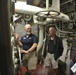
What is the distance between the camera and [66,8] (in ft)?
19.9

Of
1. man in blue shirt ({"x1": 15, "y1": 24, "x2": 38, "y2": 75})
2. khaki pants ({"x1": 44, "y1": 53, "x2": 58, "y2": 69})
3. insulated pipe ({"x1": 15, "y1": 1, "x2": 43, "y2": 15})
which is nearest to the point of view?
insulated pipe ({"x1": 15, "y1": 1, "x2": 43, "y2": 15})

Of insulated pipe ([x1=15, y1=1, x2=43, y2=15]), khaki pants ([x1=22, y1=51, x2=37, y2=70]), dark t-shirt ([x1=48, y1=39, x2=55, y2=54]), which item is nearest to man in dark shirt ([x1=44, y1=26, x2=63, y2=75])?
dark t-shirt ([x1=48, y1=39, x2=55, y2=54])

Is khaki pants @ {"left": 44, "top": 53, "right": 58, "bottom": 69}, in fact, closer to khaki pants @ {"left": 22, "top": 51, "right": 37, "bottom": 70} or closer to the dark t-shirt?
the dark t-shirt

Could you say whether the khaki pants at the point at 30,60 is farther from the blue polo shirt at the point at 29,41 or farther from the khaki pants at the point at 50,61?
the khaki pants at the point at 50,61

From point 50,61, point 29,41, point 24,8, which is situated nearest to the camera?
point 24,8

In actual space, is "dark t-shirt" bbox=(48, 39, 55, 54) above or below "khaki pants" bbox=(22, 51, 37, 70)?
above

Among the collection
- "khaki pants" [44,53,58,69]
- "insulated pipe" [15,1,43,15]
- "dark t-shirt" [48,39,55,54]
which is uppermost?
"insulated pipe" [15,1,43,15]

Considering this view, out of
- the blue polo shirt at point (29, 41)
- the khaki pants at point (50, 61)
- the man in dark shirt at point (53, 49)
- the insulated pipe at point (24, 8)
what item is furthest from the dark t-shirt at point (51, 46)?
the insulated pipe at point (24, 8)

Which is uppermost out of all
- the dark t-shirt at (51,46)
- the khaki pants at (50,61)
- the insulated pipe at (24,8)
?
the insulated pipe at (24,8)

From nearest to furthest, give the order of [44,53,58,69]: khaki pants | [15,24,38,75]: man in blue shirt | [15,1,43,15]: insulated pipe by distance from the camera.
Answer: [15,1,43,15]: insulated pipe
[15,24,38,75]: man in blue shirt
[44,53,58,69]: khaki pants

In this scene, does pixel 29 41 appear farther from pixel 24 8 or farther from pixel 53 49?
pixel 24 8

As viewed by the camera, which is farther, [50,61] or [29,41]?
[50,61]

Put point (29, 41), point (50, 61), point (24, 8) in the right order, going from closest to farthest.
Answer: point (24, 8) < point (29, 41) < point (50, 61)

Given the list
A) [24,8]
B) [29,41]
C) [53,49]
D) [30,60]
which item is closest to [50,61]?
[53,49]
